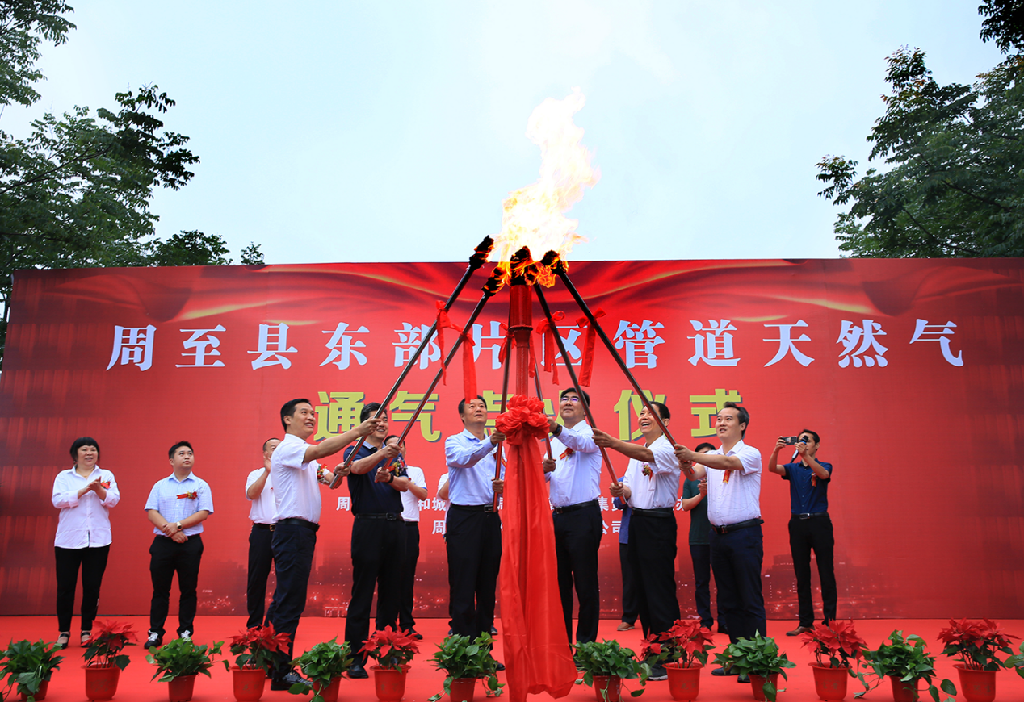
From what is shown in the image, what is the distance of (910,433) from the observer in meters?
6.26

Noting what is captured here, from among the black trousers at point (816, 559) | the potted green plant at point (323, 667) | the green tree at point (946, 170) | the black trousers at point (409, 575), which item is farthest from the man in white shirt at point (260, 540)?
the green tree at point (946, 170)

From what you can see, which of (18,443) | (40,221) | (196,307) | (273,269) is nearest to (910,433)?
(273,269)

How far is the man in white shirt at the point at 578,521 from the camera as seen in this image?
13.2 ft

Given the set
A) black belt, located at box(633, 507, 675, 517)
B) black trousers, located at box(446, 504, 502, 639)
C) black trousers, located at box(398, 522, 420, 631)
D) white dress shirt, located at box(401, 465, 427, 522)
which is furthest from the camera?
white dress shirt, located at box(401, 465, 427, 522)

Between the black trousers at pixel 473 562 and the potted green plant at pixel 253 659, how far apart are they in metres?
0.96

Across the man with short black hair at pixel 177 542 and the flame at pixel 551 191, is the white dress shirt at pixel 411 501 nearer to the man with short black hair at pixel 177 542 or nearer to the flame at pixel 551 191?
the man with short black hair at pixel 177 542

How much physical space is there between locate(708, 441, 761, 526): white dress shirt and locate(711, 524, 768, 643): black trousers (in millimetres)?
82

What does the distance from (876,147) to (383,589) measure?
8.95 metres

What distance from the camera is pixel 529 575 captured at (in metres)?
2.87

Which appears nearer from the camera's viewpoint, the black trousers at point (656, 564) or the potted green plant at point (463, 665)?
the potted green plant at point (463, 665)

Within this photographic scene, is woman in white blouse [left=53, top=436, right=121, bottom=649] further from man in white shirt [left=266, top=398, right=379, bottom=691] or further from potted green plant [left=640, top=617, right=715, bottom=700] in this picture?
potted green plant [left=640, top=617, right=715, bottom=700]

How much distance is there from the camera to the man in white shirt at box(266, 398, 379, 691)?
11.8 feet

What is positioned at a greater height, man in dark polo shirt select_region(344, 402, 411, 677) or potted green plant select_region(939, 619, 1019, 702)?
man in dark polo shirt select_region(344, 402, 411, 677)

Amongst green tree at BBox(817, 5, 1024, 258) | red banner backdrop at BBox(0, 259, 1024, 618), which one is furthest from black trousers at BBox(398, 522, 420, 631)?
green tree at BBox(817, 5, 1024, 258)
